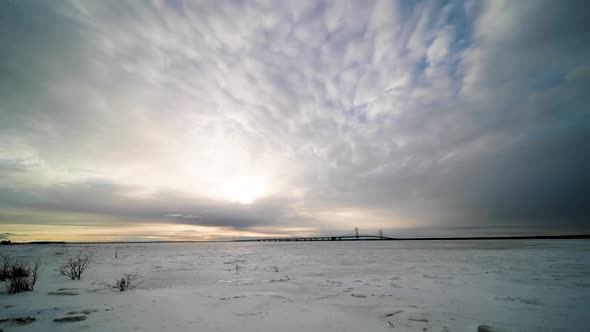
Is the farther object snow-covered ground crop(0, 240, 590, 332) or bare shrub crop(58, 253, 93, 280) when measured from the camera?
bare shrub crop(58, 253, 93, 280)

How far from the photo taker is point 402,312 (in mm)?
4355

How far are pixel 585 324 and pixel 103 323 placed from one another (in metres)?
7.89

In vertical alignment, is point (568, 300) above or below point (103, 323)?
below

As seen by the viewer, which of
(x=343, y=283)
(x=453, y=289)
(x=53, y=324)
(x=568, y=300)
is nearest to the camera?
(x=53, y=324)

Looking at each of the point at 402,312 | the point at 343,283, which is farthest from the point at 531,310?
the point at 343,283

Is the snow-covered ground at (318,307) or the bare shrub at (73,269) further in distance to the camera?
the bare shrub at (73,269)

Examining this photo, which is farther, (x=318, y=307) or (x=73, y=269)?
(x=73, y=269)

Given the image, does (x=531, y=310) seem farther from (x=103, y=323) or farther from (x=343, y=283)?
(x=103, y=323)

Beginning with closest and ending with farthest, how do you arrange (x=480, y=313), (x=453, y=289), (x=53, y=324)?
(x=53, y=324) < (x=480, y=313) < (x=453, y=289)

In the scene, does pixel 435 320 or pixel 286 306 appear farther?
pixel 286 306

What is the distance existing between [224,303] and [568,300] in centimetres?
753

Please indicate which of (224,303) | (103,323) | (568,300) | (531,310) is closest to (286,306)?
(224,303)

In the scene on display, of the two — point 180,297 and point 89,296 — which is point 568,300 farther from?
point 89,296

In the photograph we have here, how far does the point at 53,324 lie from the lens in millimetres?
3725
